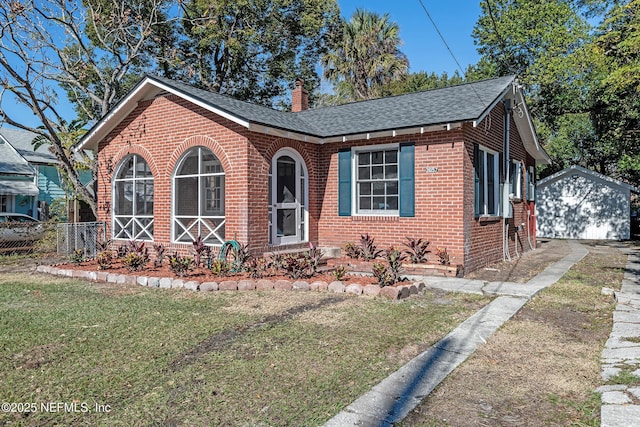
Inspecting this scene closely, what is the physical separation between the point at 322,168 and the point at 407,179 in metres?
2.57

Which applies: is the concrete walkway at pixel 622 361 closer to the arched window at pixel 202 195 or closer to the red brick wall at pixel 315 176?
the red brick wall at pixel 315 176

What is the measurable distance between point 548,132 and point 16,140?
109ft

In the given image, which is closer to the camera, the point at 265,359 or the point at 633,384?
the point at 633,384

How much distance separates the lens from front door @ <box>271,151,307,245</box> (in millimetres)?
11078

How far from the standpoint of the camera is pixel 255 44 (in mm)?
26188

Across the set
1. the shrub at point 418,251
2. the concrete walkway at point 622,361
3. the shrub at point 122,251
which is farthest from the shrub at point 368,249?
the shrub at point 122,251

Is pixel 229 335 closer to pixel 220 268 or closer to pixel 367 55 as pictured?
pixel 220 268

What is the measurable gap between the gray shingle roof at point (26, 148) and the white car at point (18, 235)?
37.0ft

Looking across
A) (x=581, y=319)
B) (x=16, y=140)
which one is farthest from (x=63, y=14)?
(x=581, y=319)

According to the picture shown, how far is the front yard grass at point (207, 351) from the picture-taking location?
3.40 meters

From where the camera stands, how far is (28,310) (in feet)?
21.7

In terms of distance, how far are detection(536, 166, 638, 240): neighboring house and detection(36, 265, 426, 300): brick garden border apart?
63.0 feet

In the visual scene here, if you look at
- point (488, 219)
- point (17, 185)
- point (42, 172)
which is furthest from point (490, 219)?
point (42, 172)

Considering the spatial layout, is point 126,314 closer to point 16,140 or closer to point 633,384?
point 633,384
